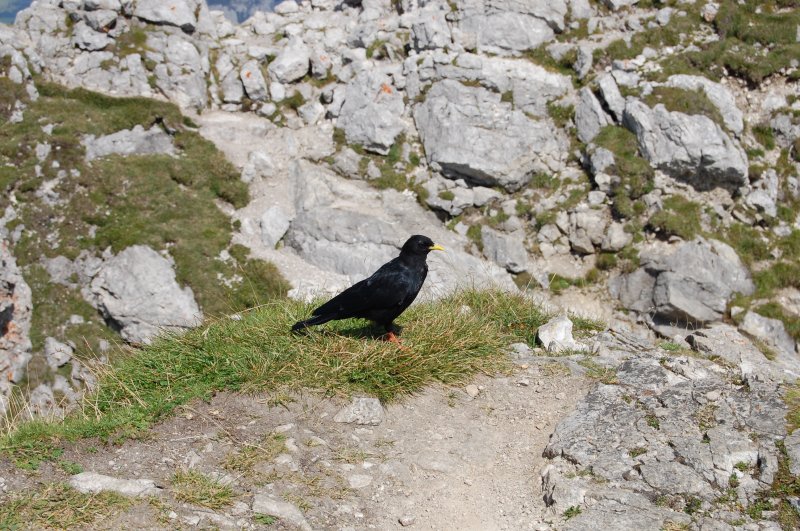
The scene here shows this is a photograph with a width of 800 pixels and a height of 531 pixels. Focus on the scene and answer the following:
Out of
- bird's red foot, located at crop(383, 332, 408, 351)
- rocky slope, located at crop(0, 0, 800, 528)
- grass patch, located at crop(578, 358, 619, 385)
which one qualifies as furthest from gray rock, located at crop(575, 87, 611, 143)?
bird's red foot, located at crop(383, 332, 408, 351)

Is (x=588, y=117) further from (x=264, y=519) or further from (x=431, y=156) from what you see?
(x=264, y=519)

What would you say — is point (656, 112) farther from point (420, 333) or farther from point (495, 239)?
point (420, 333)

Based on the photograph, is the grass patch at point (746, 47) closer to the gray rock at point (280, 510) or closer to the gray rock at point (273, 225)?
the gray rock at point (273, 225)

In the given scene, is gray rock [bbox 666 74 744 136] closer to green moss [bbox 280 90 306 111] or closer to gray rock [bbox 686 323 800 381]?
green moss [bbox 280 90 306 111]

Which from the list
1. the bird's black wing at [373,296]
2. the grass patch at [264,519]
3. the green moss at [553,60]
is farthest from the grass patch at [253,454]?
the green moss at [553,60]

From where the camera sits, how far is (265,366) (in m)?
7.24

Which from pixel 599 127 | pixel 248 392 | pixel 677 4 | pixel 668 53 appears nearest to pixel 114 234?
pixel 248 392

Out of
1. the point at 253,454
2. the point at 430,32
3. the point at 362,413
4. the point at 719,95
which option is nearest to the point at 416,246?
the point at 362,413

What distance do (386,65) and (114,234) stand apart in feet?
54.7

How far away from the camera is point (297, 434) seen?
6512 millimetres

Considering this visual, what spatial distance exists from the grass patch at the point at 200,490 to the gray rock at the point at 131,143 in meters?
26.3

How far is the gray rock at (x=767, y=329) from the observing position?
73.4ft

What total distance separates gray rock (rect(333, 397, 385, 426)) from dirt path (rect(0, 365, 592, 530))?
7cm

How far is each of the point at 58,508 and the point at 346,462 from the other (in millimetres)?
2659
